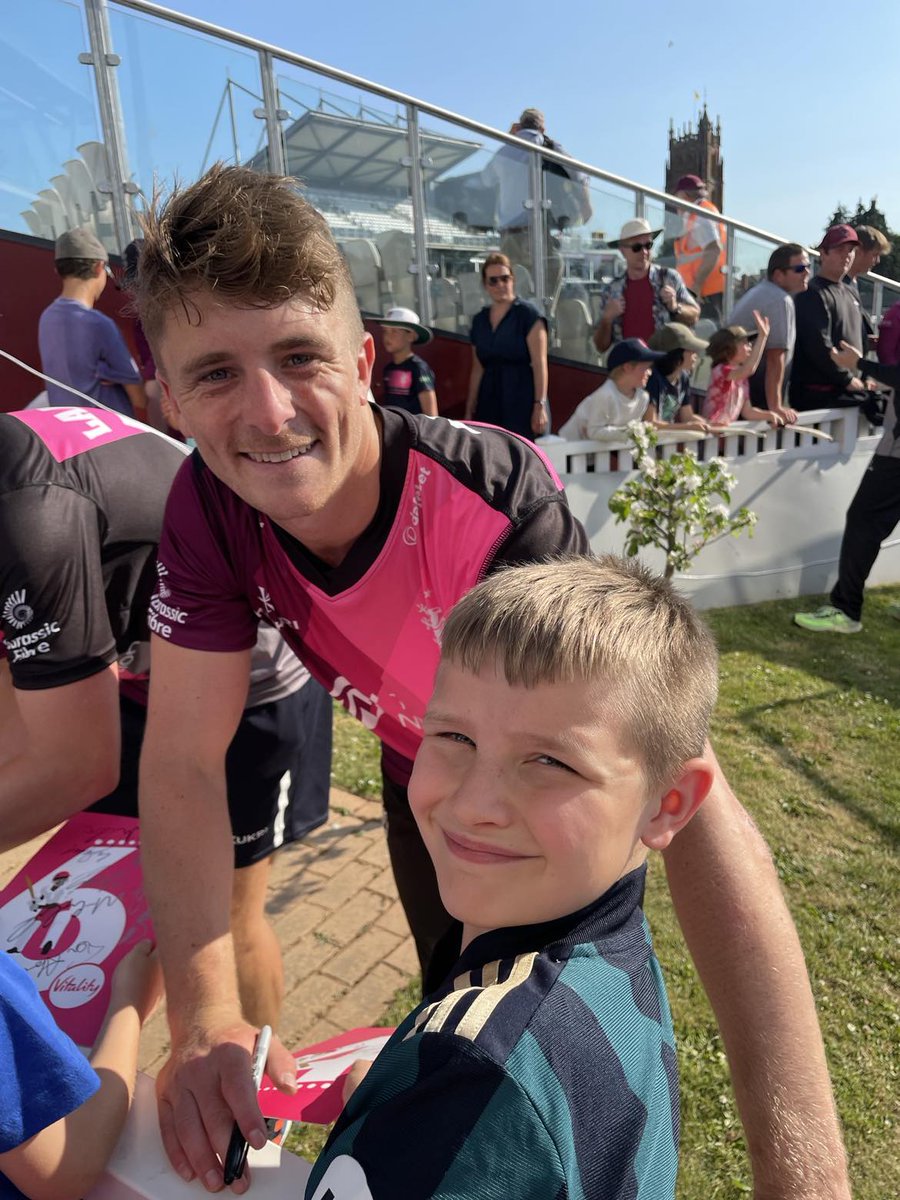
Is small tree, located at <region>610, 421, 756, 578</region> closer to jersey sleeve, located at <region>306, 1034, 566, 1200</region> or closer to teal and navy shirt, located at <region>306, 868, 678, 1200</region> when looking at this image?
teal and navy shirt, located at <region>306, 868, 678, 1200</region>

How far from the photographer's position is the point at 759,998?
116cm

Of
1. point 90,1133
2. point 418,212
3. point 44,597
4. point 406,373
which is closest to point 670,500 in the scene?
point 406,373

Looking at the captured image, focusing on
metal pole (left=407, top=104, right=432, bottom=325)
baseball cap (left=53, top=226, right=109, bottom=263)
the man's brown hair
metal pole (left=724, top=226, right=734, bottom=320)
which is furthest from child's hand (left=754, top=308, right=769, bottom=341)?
the man's brown hair

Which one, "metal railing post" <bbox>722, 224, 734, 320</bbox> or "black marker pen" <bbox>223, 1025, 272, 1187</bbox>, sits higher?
"metal railing post" <bbox>722, 224, 734, 320</bbox>

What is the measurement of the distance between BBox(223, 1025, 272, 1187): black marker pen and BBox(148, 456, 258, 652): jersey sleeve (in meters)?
0.76

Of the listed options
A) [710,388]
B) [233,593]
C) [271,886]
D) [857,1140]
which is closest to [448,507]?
[233,593]

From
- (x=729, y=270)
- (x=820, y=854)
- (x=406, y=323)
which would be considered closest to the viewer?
(x=820, y=854)

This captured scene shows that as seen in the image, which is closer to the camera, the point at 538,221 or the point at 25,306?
the point at 25,306

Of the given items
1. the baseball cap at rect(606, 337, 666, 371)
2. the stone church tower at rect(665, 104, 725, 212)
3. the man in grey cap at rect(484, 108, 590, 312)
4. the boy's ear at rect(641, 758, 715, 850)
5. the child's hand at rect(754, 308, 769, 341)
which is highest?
the stone church tower at rect(665, 104, 725, 212)

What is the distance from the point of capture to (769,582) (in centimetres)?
704

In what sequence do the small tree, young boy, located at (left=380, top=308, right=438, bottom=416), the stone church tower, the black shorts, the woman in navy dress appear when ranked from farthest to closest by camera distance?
the stone church tower
the woman in navy dress
young boy, located at (left=380, top=308, right=438, bottom=416)
the small tree
the black shorts

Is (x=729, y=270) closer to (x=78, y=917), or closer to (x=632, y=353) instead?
(x=632, y=353)

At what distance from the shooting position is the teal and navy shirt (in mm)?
789

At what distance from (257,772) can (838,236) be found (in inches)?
270
